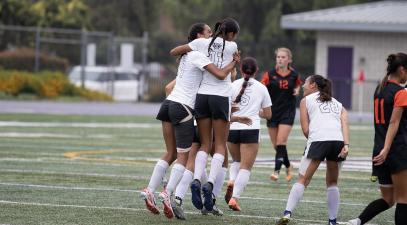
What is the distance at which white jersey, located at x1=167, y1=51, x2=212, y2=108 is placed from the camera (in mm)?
11219

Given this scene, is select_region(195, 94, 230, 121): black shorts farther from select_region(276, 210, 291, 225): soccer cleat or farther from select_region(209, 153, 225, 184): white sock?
select_region(276, 210, 291, 225): soccer cleat

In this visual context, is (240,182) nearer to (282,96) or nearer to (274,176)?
(274,176)

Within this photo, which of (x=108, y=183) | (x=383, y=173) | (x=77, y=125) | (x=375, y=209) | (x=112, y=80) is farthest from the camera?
(x=112, y=80)

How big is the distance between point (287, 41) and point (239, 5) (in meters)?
11.9

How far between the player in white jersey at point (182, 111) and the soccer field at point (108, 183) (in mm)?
373

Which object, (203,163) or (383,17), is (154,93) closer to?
(383,17)

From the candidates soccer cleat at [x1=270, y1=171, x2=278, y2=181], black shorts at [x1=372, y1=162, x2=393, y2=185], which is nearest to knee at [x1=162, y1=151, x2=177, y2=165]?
black shorts at [x1=372, y1=162, x2=393, y2=185]

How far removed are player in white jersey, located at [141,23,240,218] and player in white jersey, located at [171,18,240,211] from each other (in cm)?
9

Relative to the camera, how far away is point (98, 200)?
12375 mm

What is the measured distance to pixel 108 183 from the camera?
14414 millimetres

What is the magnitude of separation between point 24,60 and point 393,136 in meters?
32.7

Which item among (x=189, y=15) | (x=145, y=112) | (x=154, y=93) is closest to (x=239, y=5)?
(x=189, y=15)

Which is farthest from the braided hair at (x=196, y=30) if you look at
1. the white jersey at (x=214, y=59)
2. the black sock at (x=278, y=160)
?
the black sock at (x=278, y=160)

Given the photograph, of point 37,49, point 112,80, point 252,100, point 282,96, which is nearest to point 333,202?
point 252,100
